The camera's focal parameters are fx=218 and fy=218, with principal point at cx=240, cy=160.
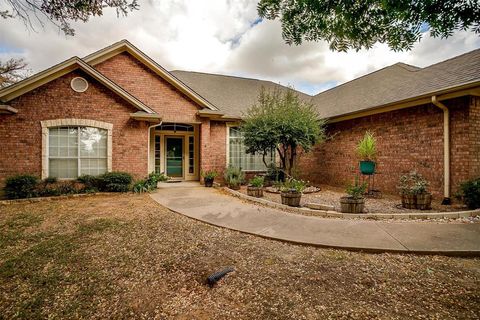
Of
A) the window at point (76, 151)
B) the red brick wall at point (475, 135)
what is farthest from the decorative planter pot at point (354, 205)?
the window at point (76, 151)

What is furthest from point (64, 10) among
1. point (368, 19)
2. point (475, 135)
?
point (475, 135)

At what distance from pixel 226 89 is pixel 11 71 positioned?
65.2ft

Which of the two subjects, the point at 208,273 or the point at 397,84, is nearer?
the point at 208,273

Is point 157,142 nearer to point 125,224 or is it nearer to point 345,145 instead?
point 125,224

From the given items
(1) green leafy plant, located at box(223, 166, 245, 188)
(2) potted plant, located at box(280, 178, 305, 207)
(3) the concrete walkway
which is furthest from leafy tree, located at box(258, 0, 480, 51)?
(1) green leafy plant, located at box(223, 166, 245, 188)

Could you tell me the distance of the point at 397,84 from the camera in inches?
375

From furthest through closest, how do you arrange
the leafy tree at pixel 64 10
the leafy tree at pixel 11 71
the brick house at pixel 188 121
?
1. the leafy tree at pixel 11 71
2. the brick house at pixel 188 121
3. the leafy tree at pixel 64 10

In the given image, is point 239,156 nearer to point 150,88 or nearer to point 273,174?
point 273,174

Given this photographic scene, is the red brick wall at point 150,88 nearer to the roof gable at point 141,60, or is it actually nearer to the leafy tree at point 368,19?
the roof gable at point 141,60

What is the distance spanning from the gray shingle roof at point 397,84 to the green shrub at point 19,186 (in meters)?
12.6

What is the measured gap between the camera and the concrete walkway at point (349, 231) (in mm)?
3664

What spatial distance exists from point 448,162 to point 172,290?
27.2ft

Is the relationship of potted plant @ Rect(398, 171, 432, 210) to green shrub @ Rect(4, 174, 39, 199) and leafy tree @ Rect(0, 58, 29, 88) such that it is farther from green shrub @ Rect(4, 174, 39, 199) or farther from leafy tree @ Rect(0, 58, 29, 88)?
leafy tree @ Rect(0, 58, 29, 88)

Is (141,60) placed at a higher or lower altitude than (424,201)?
higher
